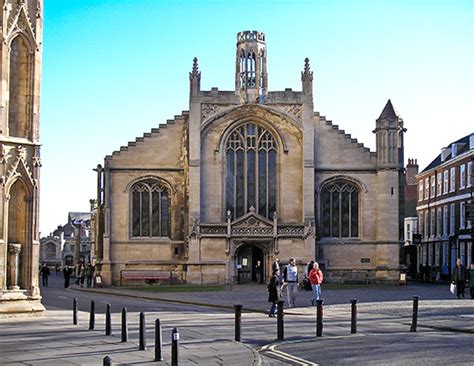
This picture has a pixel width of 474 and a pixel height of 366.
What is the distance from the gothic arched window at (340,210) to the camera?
188ft

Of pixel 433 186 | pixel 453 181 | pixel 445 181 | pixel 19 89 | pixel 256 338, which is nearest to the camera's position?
pixel 256 338

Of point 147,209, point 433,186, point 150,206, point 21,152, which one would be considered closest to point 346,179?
point 150,206

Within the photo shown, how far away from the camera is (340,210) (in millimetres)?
57406

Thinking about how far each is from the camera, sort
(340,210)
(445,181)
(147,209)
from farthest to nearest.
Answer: (445,181) < (340,210) < (147,209)

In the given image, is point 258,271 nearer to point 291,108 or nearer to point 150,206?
point 150,206

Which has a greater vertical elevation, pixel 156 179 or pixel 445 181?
pixel 445 181

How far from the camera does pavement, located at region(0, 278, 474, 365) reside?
1645cm

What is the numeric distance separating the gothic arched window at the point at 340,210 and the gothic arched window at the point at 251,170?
343cm

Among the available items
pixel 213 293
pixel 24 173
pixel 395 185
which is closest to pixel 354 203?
pixel 395 185

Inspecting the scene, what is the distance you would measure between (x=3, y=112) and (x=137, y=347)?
34.0 feet

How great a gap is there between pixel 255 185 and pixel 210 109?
5328mm

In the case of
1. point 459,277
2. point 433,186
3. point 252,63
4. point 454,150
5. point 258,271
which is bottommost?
point 258,271

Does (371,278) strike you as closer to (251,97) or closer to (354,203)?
(354,203)

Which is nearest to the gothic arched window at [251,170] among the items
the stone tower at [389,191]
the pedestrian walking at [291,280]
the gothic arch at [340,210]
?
the gothic arch at [340,210]
